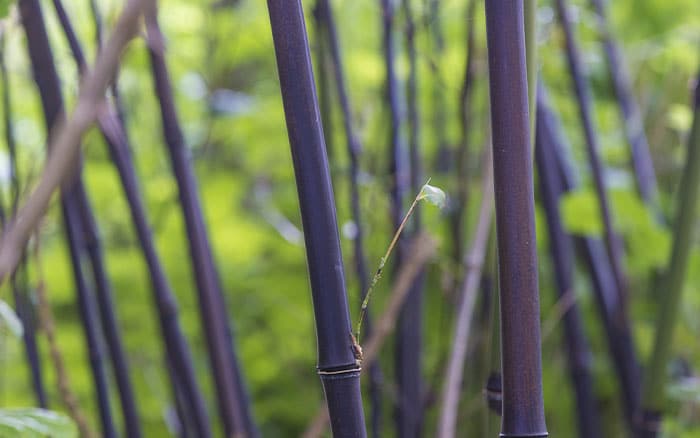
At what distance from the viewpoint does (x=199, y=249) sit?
2.24ft

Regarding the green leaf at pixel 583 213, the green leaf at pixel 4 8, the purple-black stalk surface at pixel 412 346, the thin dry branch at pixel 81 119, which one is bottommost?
the purple-black stalk surface at pixel 412 346

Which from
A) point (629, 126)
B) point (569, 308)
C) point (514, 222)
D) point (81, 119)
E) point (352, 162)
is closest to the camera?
point (81, 119)

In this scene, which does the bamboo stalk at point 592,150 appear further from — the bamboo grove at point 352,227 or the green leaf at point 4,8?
the green leaf at point 4,8

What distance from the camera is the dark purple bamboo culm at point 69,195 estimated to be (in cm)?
60

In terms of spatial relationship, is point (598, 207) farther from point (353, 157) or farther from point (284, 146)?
point (284, 146)

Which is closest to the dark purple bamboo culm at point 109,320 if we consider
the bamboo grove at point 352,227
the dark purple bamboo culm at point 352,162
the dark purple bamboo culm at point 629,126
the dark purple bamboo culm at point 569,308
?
the bamboo grove at point 352,227

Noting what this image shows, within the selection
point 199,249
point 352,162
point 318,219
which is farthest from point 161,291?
point 318,219

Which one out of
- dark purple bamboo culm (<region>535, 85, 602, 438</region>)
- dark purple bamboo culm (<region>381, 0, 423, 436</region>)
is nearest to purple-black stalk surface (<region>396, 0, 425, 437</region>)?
dark purple bamboo culm (<region>381, 0, 423, 436</region>)

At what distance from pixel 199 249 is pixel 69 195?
0.11m

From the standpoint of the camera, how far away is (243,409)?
0.83 m

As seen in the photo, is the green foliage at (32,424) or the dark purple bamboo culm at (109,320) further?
the dark purple bamboo culm at (109,320)

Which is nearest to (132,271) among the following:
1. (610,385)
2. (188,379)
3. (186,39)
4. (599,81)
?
(186,39)

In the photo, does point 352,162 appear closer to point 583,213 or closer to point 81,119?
point 583,213

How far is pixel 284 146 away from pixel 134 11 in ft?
3.73
